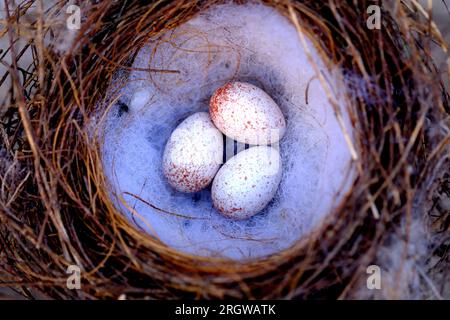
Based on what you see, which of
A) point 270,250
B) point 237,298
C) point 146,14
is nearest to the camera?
point 237,298

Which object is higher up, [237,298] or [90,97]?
[90,97]

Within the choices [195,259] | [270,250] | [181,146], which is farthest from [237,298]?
[181,146]

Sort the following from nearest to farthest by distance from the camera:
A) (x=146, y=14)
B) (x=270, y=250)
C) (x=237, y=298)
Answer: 1. (x=237, y=298)
2. (x=146, y=14)
3. (x=270, y=250)

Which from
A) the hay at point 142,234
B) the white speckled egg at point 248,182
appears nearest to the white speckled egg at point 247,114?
the white speckled egg at point 248,182

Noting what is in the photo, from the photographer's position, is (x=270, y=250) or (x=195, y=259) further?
(x=270, y=250)

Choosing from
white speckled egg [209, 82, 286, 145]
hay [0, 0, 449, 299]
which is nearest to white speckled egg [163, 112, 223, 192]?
white speckled egg [209, 82, 286, 145]

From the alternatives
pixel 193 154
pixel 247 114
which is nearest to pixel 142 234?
pixel 193 154

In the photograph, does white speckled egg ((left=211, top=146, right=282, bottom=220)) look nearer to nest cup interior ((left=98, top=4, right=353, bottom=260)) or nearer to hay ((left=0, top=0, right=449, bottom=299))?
nest cup interior ((left=98, top=4, right=353, bottom=260))

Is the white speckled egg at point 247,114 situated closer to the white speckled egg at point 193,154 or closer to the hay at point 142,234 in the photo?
the white speckled egg at point 193,154

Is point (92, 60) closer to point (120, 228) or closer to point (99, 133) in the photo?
point (99, 133)
